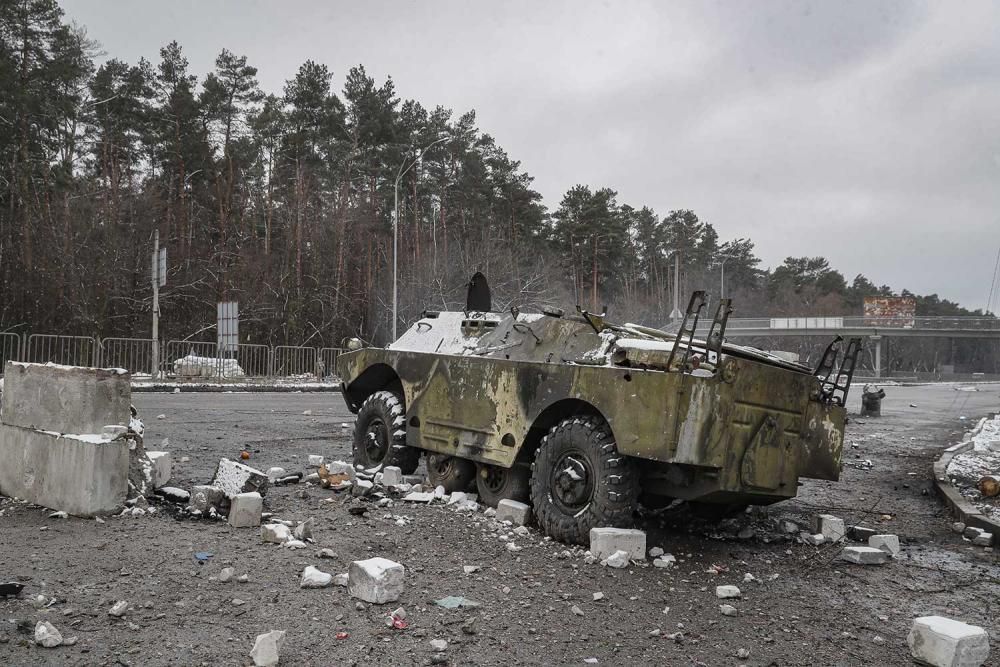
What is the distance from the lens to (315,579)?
4.51 m

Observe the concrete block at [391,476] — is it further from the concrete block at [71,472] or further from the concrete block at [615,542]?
the concrete block at [615,542]

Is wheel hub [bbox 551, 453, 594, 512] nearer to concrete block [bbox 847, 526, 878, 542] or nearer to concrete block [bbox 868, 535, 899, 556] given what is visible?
concrete block [bbox 868, 535, 899, 556]

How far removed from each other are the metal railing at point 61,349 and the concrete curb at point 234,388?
10.1 ft

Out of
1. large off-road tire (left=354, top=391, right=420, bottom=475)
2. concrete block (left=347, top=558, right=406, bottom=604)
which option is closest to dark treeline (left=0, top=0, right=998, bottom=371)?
large off-road tire (left=354, top=391, right=420, bottom=475)

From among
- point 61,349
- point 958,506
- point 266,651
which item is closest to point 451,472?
point 266,651

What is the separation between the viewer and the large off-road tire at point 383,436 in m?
7.77

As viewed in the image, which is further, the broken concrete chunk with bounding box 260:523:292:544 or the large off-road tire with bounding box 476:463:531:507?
the large off-road tire with bounding box 476:463:531:507

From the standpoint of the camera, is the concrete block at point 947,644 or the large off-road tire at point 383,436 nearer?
the concrete block at point 947,644

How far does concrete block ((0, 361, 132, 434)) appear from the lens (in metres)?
5.83

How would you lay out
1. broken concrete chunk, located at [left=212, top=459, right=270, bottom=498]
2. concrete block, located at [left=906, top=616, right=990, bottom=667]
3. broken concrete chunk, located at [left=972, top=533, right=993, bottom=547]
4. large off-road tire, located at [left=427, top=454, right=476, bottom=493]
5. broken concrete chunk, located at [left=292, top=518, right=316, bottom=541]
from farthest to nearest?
large off-road tire, located at [left=427, top=454, right=476, bottom=493] < broken concrete chunk, located at [left=972, top=533, right=993, bottom=547] < broken concrete chunk, located at [left=212, top=459, right=270, bottom=498] < broken concrete chunk, located at [left=292, top=518, right=316, bottom=541] < concrete block, located at [left=906, top=616, right=990, bottom=667]

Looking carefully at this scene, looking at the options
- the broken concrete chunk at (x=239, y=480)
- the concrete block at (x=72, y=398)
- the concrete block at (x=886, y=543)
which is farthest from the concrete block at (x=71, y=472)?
the concrete block at (x=886, y=543)

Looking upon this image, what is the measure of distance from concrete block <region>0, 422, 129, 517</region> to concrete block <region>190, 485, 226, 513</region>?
0.45 meters

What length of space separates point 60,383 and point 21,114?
26.0 m

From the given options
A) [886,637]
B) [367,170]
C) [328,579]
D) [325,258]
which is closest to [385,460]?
[328,579]
